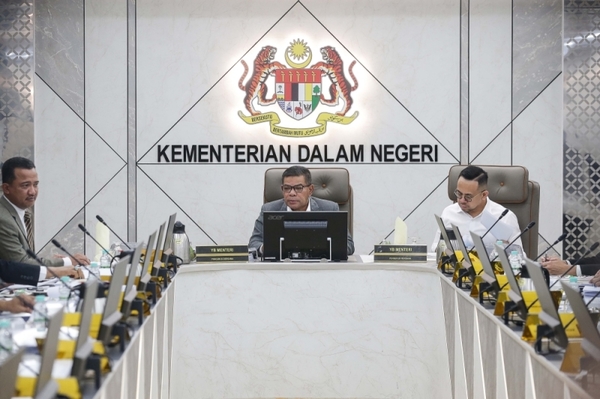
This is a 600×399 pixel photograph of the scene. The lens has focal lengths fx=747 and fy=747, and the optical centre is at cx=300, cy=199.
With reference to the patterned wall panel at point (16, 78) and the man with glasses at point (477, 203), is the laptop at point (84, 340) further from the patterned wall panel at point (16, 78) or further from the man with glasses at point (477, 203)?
the patterned wall panel at point (16, 78)

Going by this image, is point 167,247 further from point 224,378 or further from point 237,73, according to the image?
point 237,73

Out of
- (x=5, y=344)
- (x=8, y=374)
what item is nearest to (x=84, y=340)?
(x=5, y=344)

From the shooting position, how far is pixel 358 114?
18.6 ft

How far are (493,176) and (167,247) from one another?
2032mm

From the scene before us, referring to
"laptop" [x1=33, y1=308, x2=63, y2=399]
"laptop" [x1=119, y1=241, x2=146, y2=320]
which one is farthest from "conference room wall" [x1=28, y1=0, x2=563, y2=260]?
"laptop" [x1=33, y1=308, x2=63, y2=399]

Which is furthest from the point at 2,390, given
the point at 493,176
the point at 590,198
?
the point at 590,198

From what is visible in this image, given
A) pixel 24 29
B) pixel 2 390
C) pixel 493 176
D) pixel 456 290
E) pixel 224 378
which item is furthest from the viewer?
pixel 24 29

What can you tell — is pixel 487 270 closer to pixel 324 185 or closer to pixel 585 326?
pixel 585 326

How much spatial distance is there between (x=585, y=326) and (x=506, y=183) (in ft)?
9.47

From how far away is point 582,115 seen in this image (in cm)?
561

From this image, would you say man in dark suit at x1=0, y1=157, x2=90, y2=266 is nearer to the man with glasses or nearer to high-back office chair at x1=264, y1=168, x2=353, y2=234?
high-back office chair at x1=264, y1=168, x2=353, y2=234

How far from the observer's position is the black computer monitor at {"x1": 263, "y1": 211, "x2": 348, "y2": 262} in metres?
3.84

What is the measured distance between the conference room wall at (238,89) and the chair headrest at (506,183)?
3.73ft

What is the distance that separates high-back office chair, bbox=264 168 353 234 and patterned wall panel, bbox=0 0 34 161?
204cm
